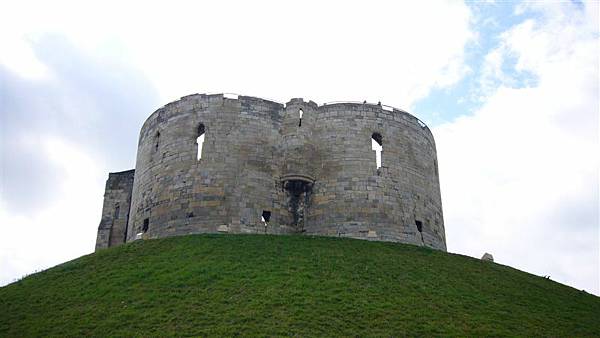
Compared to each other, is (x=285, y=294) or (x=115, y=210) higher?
(x=115, y=210)

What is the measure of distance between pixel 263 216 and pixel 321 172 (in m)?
3.29

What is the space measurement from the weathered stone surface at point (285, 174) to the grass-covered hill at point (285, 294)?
2289mm

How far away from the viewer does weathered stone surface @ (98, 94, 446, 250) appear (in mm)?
26281

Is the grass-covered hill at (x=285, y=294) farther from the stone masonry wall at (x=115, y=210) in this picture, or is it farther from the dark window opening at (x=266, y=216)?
the stone masonry wall at (x=115, y=210)

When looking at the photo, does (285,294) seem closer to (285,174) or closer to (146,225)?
(285,174)

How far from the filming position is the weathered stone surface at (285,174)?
26.3 m

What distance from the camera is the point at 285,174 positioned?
27.2 meters

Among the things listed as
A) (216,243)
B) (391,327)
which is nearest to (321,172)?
(216,243)

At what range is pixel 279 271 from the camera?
64.7 ft

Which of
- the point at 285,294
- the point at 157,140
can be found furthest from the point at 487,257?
the point at 157,140

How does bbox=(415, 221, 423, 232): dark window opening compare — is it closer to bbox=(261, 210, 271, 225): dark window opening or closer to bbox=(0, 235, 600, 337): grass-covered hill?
bbox=(0, 235, 600, 337): grass-covered hill

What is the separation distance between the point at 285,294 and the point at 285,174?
10.3m

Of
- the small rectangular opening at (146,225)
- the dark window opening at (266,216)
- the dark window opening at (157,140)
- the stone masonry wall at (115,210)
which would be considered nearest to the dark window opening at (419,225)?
the dark window opening at (266,216)

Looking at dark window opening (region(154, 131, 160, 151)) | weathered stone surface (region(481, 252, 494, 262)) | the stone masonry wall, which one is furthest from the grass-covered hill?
the stone masonry wall
